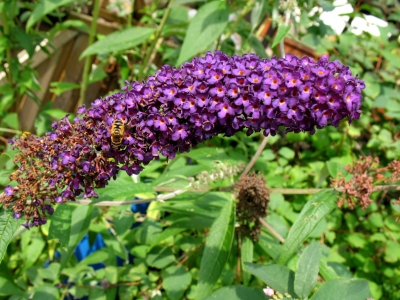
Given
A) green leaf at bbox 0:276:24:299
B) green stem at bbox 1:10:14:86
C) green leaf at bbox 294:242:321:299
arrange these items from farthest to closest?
green stem at bbox 1:10:14:86 < green leaf at bbox 0:276:24:299 < green leaf at bbox 294:242:321:299

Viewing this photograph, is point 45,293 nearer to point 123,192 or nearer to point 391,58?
point 123,192

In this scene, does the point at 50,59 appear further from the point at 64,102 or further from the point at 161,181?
the point at 161,181

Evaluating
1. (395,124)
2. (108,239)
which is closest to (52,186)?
(108,239)

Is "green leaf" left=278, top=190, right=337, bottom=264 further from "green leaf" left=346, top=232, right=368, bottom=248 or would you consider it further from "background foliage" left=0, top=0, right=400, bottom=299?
"green leaf" left=346, top=232, right=368, bottom=248

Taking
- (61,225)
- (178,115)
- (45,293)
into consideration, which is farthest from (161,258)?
(178,115)

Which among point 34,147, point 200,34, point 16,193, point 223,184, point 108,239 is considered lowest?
point 108,239

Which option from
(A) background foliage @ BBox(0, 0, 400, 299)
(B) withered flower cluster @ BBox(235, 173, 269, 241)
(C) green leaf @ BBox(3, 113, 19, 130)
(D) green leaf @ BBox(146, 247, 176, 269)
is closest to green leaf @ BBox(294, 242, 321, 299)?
(A) background foliage @ BBox(0, 0, 400, 299)

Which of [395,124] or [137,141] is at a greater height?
[137,141]
